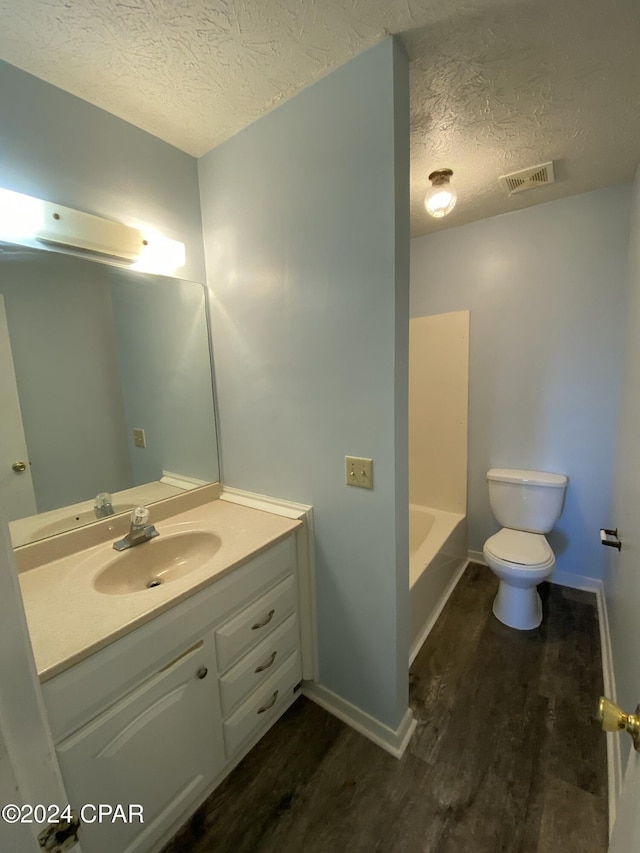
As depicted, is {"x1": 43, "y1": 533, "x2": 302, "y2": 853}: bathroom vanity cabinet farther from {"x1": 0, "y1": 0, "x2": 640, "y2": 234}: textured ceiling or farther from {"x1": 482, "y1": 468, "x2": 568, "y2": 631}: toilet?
{"x1": 0, "y1": 0, "x2": 640, "y2": 234}: textured ceiling

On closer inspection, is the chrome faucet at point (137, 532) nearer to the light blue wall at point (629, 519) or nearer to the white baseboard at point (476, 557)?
the light blue wall at point (629, 519)

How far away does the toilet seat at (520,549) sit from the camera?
1.87 metres

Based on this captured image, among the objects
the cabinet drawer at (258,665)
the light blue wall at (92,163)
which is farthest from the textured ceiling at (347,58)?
the cabinet drawer at (258,665)

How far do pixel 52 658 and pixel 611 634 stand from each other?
229cm

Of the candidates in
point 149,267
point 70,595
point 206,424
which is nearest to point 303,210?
point 149,267

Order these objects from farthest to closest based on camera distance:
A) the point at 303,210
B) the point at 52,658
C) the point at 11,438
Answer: the point at 303,210 → the point at 11,438 → the point at 52,658

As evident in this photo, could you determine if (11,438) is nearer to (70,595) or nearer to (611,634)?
(70,595)

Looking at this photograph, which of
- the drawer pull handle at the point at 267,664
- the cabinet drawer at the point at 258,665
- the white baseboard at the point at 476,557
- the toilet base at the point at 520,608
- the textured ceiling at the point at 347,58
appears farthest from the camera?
the white baseboard at the point at 476,557

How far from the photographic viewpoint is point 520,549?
199 cm

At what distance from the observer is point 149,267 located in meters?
1.50

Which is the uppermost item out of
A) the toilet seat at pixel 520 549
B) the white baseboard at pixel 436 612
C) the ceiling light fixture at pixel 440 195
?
the ceiling light fixture at pixel 440 195

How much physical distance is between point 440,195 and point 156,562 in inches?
79.9

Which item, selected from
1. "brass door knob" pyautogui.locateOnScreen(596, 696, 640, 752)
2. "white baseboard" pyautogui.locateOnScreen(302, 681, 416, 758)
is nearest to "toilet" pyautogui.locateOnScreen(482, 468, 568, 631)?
"white baseboard" pyautogui.locateOnScreen(302, 681, 416, 758)

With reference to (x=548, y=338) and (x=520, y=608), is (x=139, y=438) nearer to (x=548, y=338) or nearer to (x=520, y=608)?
(x=520, y=608)
